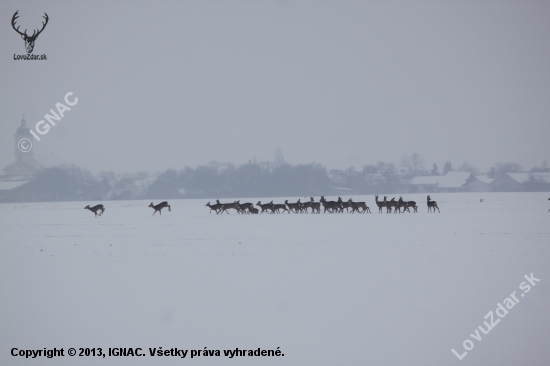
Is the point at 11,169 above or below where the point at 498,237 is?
above

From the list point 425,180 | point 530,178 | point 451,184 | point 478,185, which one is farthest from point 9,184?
point 530,178

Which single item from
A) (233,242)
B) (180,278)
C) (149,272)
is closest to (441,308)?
(180,278)

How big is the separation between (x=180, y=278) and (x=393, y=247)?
714cm

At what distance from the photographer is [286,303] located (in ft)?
31.2


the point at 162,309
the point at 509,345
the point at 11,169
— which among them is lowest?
the point at 509,345

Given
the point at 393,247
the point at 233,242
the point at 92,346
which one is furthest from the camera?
the point at 233,242

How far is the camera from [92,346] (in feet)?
25.9

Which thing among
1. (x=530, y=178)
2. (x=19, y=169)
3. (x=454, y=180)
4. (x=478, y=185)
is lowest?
(x=478, y=185)

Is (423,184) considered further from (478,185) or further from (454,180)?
(478,185)

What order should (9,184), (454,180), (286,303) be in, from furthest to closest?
(454,180), (9,184), (286,303)

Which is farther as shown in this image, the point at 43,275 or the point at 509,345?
the point at 43,275

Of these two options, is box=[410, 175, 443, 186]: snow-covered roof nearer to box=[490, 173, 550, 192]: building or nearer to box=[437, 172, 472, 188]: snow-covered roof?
box=[437, 172, 472, 188]: snow-covered roof

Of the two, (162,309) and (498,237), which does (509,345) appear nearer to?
(162,309)

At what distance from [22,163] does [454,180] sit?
96.7m
